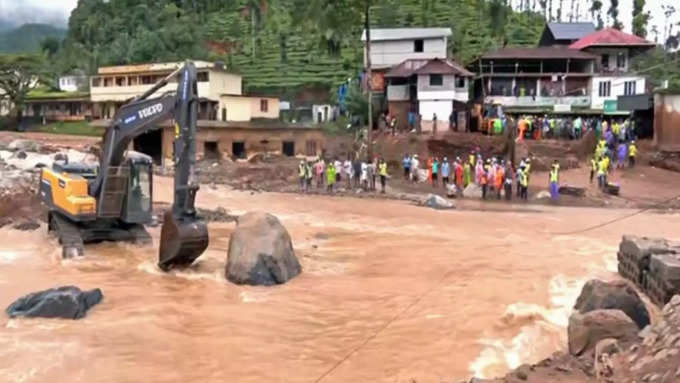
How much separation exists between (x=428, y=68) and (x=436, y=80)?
927mm

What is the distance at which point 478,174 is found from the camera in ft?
107

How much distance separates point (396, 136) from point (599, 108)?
13511 millimetres

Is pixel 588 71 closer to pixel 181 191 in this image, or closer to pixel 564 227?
pixel 564 227

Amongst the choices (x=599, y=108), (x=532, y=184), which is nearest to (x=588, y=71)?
(x=599, y=108)

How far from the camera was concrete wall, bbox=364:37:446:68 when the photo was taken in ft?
177

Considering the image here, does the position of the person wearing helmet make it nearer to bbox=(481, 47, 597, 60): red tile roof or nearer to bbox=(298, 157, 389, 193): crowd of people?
bbox=(298, 157, 389, 193): crowd of people

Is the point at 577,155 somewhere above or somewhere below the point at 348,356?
above

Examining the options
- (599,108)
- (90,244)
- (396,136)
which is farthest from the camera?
(599,108)

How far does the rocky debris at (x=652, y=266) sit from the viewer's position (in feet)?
45.5

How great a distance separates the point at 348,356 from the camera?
11.8 meters

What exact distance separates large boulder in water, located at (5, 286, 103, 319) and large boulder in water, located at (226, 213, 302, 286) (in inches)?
145

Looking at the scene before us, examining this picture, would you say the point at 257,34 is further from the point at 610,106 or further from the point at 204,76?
the point at 610,106

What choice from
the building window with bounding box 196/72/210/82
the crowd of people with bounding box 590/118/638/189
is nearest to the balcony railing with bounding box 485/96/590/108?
the crowd of people with bounding box 590/118/638/189

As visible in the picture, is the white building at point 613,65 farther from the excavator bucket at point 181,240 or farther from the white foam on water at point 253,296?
the white foam on water at point 253,296
